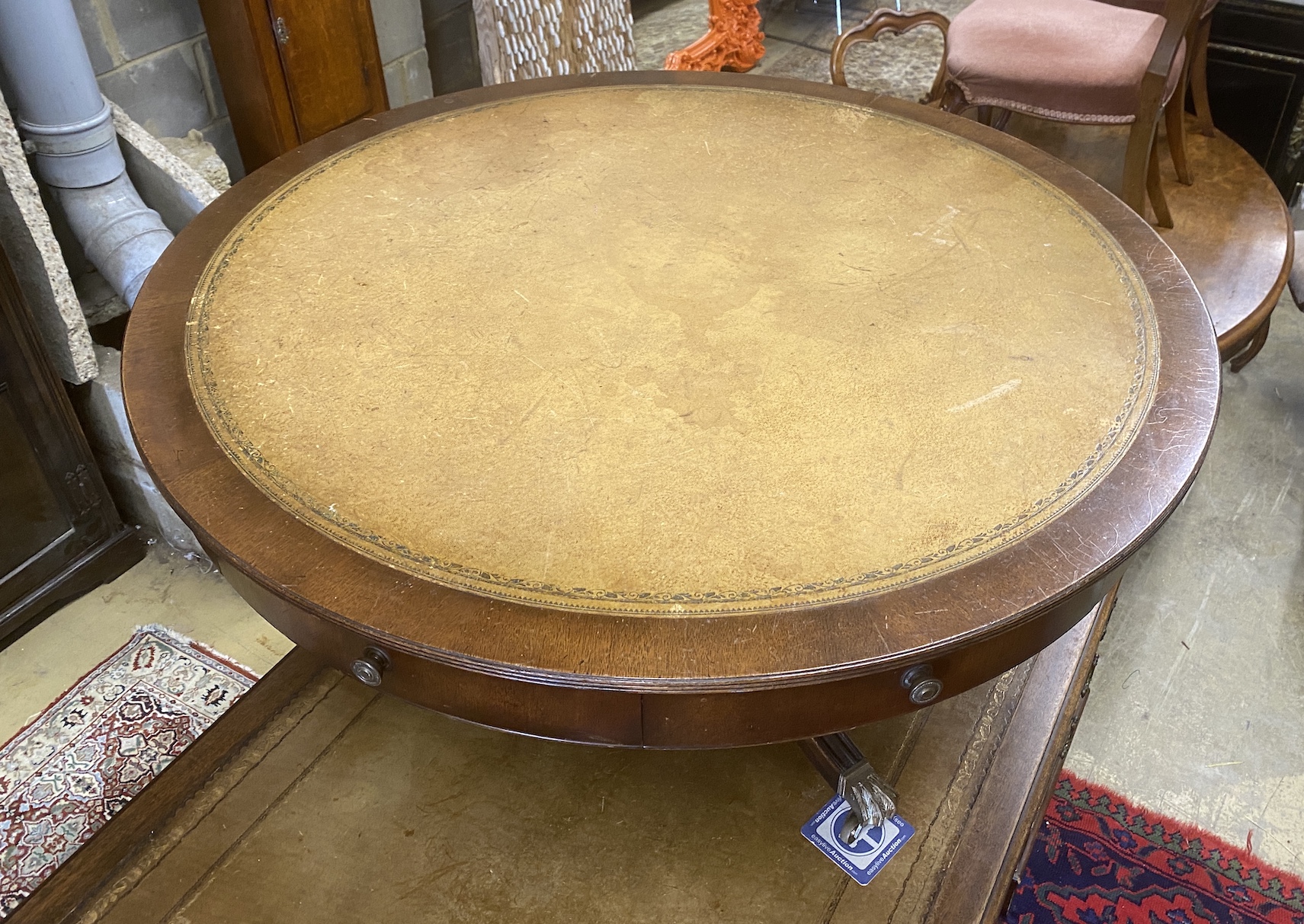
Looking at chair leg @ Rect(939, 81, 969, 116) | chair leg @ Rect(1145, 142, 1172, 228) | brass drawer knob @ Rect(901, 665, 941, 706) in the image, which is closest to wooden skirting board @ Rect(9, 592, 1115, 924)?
brass drawer knob @ Rect(901, 665, 941, 706)

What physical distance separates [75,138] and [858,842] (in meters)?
1.62

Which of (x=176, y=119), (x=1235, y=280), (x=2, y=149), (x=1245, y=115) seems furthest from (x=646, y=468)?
(x=1245, y=115)

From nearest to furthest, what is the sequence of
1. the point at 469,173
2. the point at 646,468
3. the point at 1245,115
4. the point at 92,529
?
the point at 646,468 → the point at 469,173 → the point at 92,529 → the point at 1245,115

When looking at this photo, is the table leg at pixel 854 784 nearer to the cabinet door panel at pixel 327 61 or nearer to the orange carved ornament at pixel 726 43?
the cabinet door panel at pixel 327 61

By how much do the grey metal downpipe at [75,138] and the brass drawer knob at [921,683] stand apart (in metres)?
1.27

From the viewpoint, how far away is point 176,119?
211cm

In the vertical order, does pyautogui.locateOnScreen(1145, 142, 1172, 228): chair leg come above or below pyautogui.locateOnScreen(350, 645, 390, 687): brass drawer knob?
below

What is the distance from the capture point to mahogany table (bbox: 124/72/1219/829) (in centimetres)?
92

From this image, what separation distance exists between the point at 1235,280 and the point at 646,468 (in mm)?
1933

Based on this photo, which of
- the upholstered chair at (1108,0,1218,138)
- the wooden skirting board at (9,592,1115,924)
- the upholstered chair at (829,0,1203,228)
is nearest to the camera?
the wooden skirting board at (9,592,1115,924)

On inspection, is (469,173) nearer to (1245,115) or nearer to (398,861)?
(398,861)

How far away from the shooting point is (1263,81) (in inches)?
112

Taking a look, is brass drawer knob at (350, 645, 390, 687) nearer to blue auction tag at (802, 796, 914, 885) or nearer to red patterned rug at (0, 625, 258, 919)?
blue auction tag at (802, 796, 914, 885)

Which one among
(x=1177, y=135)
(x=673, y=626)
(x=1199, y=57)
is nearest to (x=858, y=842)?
(x=673, y=626)
